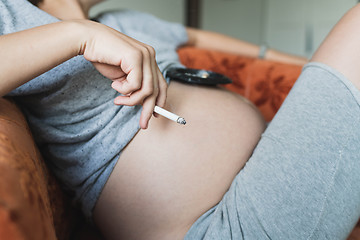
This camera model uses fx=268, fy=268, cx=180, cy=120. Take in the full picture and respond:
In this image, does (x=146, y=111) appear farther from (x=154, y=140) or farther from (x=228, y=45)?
(x=228, y=45)

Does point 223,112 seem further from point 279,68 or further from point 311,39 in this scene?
point 311,39

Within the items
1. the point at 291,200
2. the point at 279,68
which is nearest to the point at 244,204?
the point at 291,200

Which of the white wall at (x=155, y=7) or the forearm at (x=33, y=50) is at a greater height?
the forearm at (x=33, y=50)

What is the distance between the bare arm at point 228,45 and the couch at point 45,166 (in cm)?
10

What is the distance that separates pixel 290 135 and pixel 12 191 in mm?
438

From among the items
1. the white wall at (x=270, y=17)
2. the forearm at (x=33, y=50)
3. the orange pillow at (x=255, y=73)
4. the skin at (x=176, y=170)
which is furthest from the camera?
the white wall at (x=270, y=17)

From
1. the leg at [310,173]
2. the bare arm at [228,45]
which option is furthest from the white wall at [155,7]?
the leg at [310,173]

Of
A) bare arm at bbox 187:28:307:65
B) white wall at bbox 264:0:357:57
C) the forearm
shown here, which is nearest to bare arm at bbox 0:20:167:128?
the forearm

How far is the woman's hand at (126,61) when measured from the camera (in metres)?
0.41

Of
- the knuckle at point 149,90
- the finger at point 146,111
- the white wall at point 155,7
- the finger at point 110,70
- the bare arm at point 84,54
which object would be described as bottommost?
the white wall at point 155,7

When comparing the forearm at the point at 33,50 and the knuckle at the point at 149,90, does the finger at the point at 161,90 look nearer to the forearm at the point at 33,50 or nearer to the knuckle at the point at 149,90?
the knuckle at the point at 149,90

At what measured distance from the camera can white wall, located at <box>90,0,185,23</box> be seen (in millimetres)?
1631

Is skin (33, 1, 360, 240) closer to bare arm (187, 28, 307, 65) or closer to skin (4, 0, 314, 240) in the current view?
skin (4, 0, 314, 240)

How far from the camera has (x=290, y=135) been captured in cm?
49
